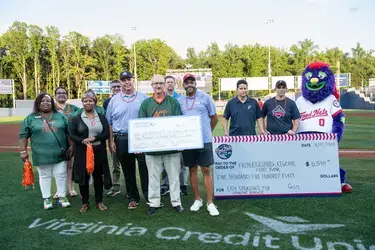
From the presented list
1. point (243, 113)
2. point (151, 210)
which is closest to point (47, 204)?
point (151, 210)

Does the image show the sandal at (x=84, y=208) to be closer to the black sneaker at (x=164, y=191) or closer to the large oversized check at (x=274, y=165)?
the black sneaker at (x=164, y=191)

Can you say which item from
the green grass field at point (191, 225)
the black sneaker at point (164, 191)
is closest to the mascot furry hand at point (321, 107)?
the green grass field at point (191, 225)

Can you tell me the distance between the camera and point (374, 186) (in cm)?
638

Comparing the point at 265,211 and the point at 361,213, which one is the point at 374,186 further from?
the point at 265,211

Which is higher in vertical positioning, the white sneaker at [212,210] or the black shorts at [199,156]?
the black shorts at [199,156]

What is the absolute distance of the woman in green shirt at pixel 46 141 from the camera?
545 cm

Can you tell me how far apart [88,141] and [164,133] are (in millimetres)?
1152

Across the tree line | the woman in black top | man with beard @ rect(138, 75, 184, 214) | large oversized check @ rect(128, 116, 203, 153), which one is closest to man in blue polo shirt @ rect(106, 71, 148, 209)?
the woman in black top

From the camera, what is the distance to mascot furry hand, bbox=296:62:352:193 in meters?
6.03

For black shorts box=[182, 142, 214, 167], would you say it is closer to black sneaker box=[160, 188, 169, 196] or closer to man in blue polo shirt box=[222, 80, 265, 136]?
man in blue polo shirt box=[222, 80, 265, 136]

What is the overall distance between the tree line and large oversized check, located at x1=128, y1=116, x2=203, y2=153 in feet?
198

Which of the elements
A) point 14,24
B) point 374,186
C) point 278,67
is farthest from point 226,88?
point 374,186

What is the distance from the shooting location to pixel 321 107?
605 cm

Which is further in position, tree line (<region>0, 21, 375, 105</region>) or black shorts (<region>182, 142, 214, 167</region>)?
tree line (<region>0, 21, 375, 105</region>)
